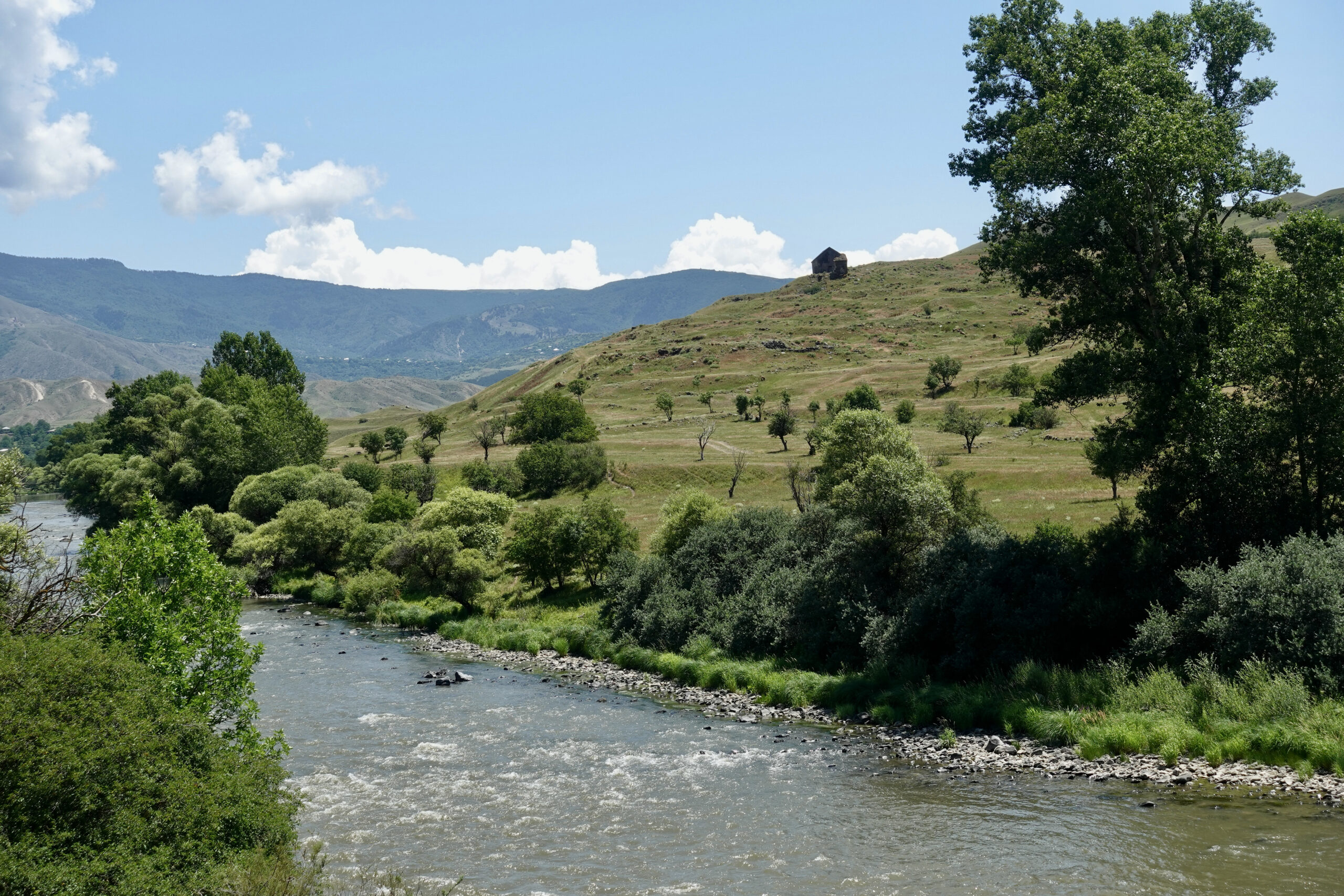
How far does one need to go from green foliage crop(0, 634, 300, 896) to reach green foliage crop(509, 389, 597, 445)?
3950 inches

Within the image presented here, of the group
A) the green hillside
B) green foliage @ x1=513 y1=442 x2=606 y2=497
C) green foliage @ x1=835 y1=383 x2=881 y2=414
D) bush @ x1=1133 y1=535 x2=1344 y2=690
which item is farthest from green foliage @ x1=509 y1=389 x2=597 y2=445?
bush @ x1=1133 y1=535 x2=1344 y2=690

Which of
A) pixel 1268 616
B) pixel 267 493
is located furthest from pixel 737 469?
pixel 1268 616

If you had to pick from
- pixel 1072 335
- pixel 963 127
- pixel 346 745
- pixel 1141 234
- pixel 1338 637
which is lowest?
pixel 346 745

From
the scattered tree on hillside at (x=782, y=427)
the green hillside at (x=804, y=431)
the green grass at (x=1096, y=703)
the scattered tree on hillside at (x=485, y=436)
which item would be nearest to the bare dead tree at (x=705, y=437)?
the green hillside at (x=804, y=431)

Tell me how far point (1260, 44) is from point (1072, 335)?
12.3m

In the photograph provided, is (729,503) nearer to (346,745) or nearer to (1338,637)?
(346,745)

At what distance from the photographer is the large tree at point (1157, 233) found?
3136 centimetres

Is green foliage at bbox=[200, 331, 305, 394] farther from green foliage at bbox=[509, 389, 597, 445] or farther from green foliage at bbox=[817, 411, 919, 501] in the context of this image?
green foliage at bbox=[817, 411, 919, 501]

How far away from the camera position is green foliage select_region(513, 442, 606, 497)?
315ft

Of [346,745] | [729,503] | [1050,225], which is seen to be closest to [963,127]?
[1050,225]

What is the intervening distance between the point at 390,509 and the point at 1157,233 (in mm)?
64256

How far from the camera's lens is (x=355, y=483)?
8831cm

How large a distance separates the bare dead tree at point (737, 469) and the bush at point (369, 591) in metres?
31.6

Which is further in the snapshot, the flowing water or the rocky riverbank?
the rocky riverbank
